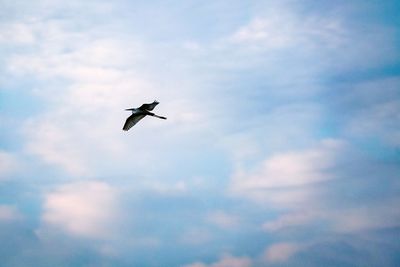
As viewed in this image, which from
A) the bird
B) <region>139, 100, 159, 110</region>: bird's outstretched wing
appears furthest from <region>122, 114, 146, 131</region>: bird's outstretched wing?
<region>139, 100, 159, 110</region>: bird's outstretched wing

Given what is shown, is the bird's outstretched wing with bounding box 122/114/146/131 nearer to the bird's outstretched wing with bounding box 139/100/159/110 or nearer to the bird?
the bird

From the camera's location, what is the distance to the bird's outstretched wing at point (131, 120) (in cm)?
16938

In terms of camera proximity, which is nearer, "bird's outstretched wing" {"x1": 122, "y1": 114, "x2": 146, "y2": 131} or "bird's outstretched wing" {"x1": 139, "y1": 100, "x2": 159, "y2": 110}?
"bird's outstretched wing" {"x1": 139, "y1": 100, "x2": 159, "y2": 110}

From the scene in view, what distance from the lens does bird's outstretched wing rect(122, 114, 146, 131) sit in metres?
169

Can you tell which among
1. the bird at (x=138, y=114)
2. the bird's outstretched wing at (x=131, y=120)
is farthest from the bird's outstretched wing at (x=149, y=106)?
the bird's outstretched wing at (x=131, y=120)

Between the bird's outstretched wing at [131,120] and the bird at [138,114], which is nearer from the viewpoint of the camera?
the bird at [138,114]

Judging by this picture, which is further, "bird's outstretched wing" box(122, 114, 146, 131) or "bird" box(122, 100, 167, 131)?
"bird's outstretched wing" box(122, 114, 146, 131)

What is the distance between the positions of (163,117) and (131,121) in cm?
871

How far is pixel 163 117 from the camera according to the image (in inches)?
6703

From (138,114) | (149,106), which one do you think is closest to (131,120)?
(138,114)

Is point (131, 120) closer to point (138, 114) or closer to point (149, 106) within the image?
point (138, 114)

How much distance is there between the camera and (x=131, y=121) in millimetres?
170250

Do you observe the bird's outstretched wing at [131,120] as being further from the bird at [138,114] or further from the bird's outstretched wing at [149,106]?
the bird's outstretched wing at [149,106]

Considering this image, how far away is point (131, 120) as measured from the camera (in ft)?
558
